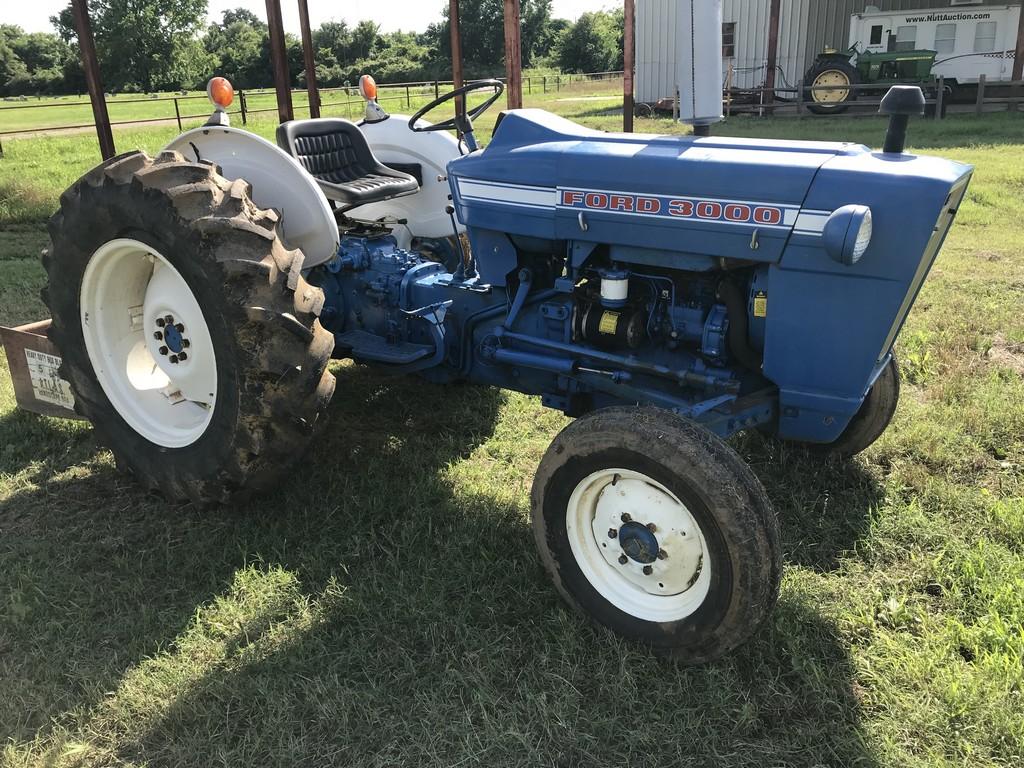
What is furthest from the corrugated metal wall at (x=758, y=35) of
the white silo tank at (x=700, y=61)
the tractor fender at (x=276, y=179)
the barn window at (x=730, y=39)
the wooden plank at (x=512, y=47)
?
the white silo tank at (x=700, y=61)

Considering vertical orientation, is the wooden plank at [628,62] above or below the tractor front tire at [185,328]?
above

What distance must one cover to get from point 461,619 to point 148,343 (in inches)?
67.8

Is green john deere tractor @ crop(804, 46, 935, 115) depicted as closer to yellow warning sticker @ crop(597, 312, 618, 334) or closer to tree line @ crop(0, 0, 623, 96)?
yellow warning sticker @ crop(597, 312, 618, 334)

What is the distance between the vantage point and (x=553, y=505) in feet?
8.37

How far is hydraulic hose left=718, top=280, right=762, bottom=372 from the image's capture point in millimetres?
2600

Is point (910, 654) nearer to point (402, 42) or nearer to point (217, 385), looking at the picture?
point (217, 385)

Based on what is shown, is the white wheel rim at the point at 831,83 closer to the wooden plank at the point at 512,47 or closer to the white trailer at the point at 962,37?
the white trailer at the point at 962,37

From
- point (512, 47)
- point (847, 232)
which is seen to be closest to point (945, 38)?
point (512, 47)

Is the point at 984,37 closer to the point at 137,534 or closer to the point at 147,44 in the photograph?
the point at 137,534

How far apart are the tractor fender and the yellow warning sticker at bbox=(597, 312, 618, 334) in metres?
1.28

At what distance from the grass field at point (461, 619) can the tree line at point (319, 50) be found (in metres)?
38.6

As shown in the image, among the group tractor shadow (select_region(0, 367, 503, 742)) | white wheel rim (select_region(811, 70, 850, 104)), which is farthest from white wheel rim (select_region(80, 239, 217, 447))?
A: white wheel rim (select_region(811, 70, 850, 104))

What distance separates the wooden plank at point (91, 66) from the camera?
609 cm

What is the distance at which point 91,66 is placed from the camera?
6277mm
